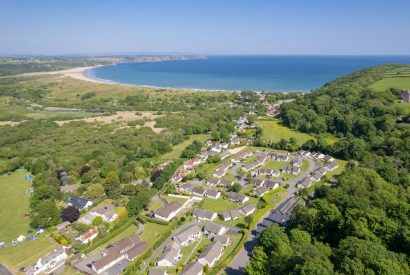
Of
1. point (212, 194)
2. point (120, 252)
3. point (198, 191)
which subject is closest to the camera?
point (120, 252)

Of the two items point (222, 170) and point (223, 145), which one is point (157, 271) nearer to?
point (222, 170)

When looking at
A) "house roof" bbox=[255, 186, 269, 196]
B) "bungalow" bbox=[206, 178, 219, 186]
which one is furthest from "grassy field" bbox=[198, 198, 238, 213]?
"bungalow" bbox=[206, 178, 219, 186]

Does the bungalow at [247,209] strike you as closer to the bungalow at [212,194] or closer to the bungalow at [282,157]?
the bungalow at [212,194]

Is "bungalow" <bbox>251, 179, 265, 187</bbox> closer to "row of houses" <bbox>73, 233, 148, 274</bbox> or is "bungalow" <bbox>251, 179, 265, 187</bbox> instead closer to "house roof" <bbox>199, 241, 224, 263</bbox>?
"house roof" <bbox>199, 241, 224, 263</bbox>

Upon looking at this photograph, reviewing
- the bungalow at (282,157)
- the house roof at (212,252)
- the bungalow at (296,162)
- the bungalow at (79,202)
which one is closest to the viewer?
the house roof at (212,252)

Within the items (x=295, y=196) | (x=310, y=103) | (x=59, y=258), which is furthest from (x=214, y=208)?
(x=310, y=103)

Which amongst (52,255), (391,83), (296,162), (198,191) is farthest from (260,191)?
(391,83)

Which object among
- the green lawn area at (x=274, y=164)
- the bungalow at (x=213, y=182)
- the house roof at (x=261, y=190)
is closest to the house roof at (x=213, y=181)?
the bungalow at (x=213, y=182)
